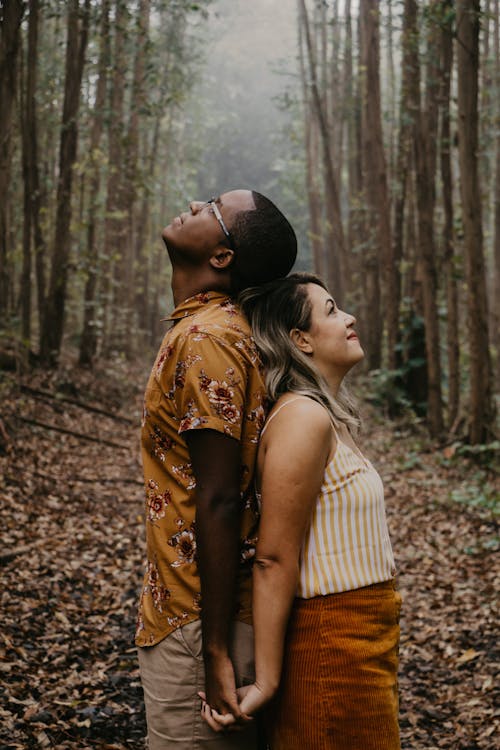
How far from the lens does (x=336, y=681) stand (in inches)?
68.2

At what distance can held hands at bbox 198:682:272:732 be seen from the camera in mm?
1688

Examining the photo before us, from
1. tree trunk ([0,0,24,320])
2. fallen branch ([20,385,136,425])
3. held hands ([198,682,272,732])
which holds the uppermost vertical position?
tree trunk ([0,0,24,320])

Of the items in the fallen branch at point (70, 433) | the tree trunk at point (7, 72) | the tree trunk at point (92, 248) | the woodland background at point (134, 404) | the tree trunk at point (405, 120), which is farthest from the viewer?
the tree trunk at point (92, 248)

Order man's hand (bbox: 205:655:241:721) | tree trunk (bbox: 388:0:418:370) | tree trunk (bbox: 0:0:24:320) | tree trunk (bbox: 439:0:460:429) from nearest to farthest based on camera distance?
man's hand (bbox: 205:655:241:721)
tree trunk (bbox: 0:0:24:320)
tree trunk (bbox: 439:0:460:429)
tree trunk (bbox: 388:0:418:370)

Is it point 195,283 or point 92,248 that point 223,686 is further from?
point 92,248

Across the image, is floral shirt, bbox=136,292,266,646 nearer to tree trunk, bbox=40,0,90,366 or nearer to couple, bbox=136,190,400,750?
couple, bbox=136,190,400,750

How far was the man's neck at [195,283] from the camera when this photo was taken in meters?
2.00

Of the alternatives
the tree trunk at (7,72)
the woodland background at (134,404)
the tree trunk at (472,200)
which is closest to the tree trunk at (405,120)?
the woodland background at (134,404)

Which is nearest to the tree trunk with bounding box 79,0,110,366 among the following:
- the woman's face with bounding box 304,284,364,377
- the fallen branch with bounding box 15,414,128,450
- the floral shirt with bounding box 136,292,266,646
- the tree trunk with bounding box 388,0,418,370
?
the fallen branch with bounding box 15,414,128,450

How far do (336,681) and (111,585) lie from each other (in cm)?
396

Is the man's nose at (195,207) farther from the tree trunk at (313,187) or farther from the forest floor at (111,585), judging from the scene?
the tree trunk at (313,187)

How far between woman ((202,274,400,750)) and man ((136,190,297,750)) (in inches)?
2.4

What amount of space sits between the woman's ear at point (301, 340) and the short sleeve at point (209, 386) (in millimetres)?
258

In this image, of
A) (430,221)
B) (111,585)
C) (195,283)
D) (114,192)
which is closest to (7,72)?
(111,585)
